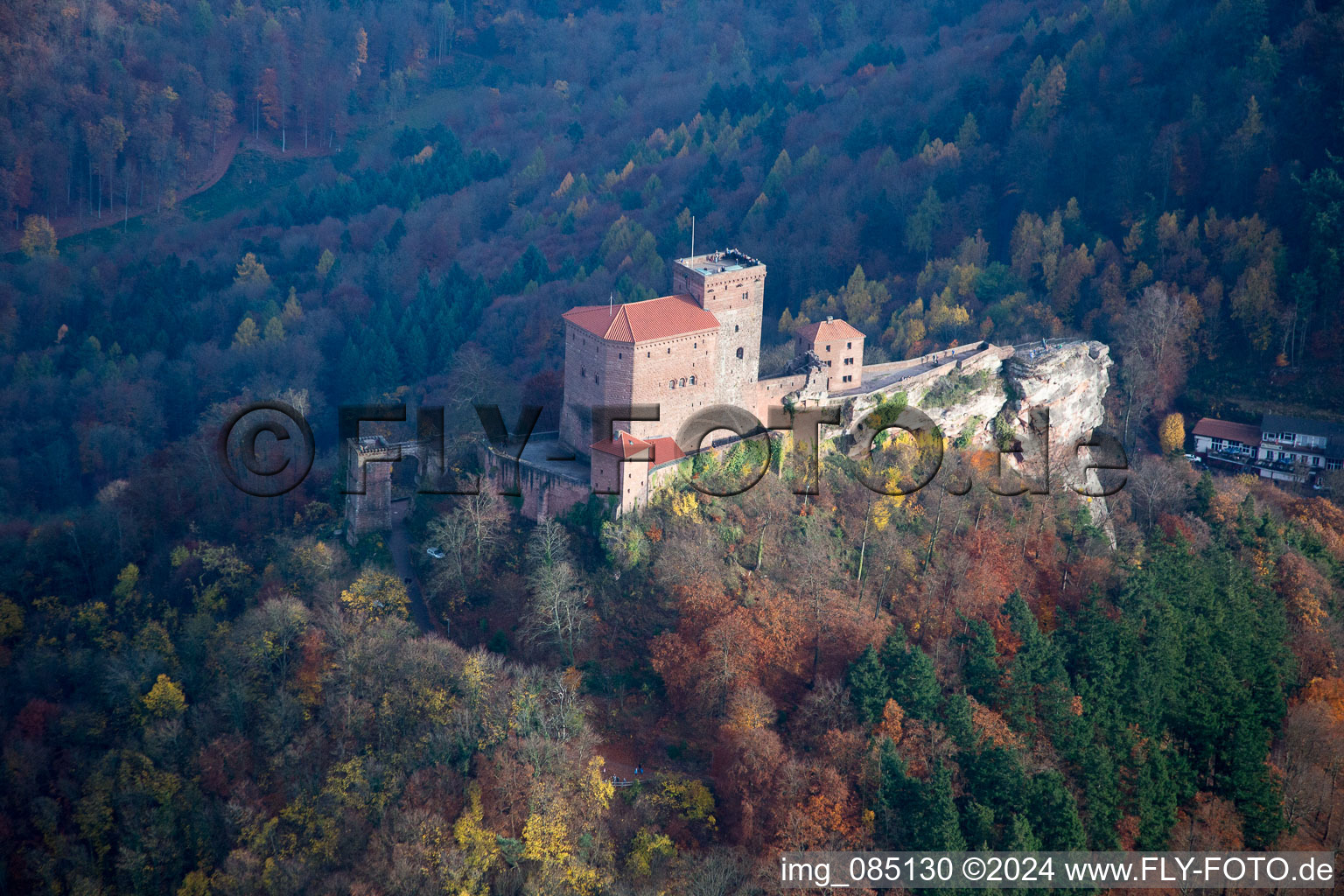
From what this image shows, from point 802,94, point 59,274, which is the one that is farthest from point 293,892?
point 802,94

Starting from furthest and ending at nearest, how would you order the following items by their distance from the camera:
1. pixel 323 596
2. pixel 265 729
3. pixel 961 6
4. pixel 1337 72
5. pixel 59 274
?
pixel 961 6
pixel 59 274
pixel 1337 72
pixel 323 596
pixel 265 729

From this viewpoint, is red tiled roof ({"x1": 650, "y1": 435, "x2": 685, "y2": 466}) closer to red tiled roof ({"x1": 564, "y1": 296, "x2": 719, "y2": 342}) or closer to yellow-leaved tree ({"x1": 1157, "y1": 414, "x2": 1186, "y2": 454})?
red tiled roof ({"x1": 564, "y1": 296, "x2": 719, "y2": 342})

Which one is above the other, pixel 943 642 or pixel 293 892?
pixel 943 642

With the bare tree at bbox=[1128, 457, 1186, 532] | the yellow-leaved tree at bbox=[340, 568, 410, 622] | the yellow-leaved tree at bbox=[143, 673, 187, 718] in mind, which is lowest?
the yellow-leaved tree at bbox=[143, 673, 187, 718]

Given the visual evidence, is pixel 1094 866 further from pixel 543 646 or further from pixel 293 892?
pixel 293 892

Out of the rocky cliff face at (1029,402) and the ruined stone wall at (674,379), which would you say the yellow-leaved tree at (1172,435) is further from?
the ruined stone wall at (674,379)

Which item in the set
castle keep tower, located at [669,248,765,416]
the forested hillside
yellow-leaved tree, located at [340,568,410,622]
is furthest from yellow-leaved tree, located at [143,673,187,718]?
castle keep tower, located at [669,248,765,416]
